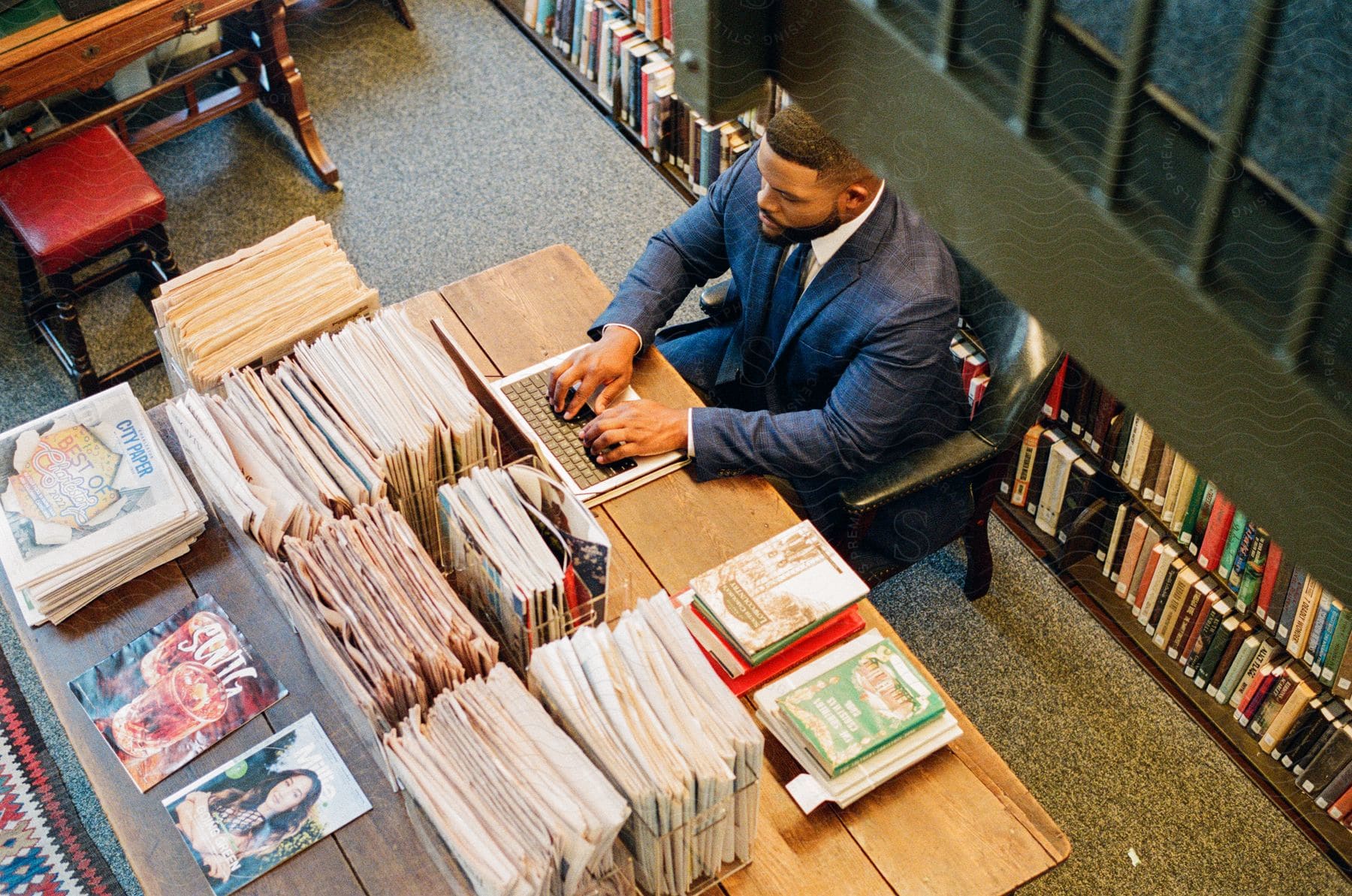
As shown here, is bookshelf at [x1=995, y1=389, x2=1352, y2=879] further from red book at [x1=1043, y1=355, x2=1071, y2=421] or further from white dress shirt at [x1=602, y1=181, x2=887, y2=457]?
white dress shirt at [x1=602, y1=181, x2=887, y2=457]

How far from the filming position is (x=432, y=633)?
1497mm

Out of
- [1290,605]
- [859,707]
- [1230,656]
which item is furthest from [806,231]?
[1230,656]

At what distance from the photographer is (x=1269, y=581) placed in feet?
7.82

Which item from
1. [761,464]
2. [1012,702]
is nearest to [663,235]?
[761,464]

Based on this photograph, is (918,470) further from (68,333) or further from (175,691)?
(68,333)

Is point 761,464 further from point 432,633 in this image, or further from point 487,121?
point 487,121

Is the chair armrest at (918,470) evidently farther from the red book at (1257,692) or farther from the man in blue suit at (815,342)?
the red book at (1257,692)

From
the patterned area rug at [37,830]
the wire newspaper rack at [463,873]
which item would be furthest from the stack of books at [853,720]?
the patterned area rug at [37,830]

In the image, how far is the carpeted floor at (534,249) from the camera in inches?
97.0

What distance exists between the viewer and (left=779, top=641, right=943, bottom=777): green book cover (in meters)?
1.63

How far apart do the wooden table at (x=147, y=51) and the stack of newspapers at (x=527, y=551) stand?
1.92 metres

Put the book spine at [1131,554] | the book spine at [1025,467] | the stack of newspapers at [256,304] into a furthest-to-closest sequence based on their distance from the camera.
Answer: the book spine at [1025,467] → the book spine at [1131,554] → the stack of newspapers at [256,304]

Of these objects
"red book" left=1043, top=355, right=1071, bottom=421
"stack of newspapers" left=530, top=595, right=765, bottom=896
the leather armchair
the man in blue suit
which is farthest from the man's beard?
"stack of newspapers" left=530, top=595, right=765, bottom=896

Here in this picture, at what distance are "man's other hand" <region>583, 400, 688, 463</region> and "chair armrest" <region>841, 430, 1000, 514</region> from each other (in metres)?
0.33
